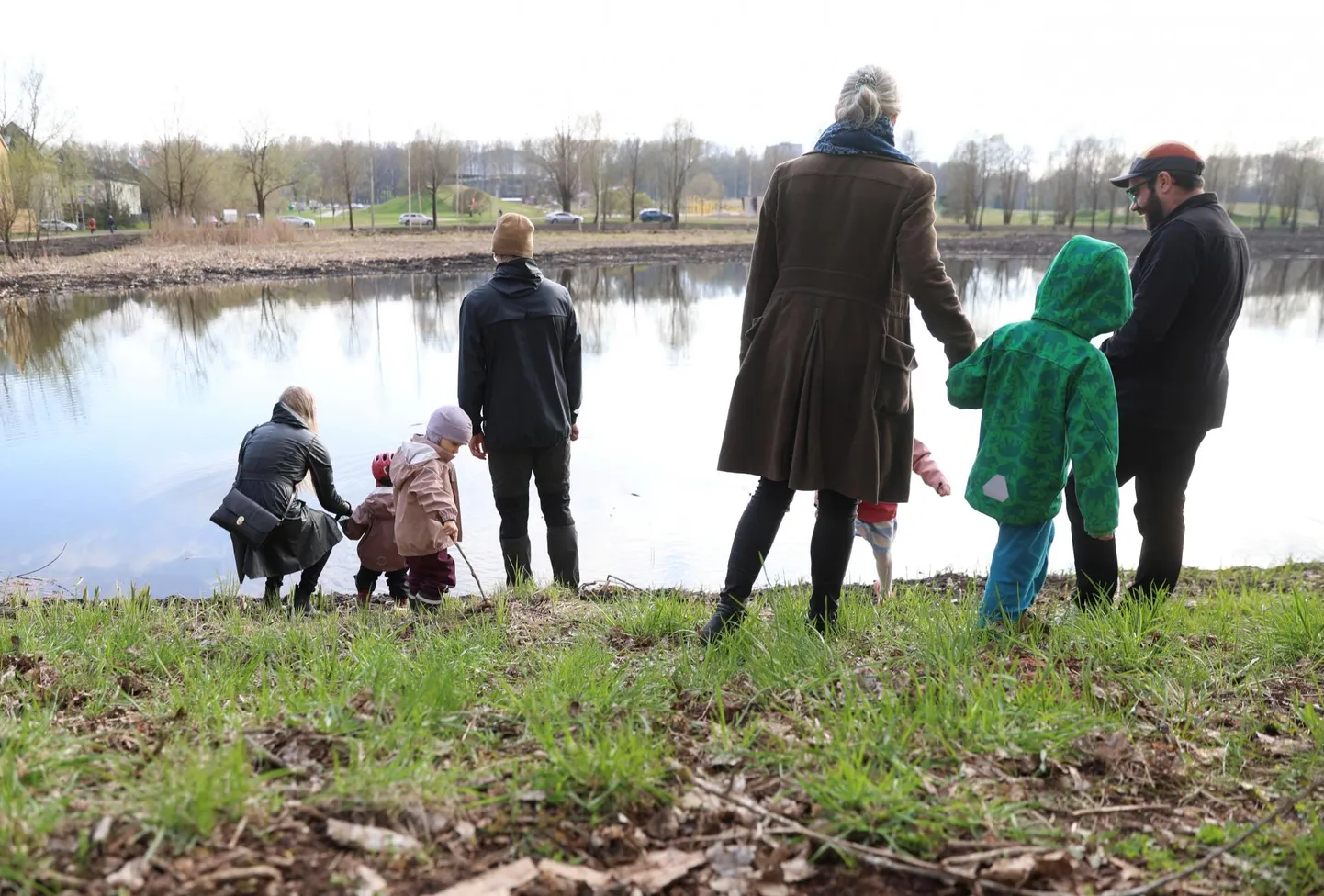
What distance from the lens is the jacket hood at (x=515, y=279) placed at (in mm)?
4965

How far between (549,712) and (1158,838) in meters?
1.50

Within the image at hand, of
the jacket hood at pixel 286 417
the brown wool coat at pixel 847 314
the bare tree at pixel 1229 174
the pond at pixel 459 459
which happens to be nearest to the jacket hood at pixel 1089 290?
the brown wool coat at pixel 847 314

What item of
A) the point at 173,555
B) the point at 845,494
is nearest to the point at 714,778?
the point at 845,494

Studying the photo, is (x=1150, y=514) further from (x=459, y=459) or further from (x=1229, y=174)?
(x=1229, y=174)

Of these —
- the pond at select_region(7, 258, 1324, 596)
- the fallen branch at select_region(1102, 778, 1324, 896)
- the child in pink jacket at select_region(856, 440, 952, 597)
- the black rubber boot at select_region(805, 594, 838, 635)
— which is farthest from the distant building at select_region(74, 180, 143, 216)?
the fallen branch at select_region(1102, 778, 1324, 896)

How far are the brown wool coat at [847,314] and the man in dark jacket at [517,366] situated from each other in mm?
1940

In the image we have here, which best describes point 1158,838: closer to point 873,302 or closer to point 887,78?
point 873,302

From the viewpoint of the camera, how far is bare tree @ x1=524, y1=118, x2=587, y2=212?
6366 cm

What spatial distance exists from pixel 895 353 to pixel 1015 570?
36.0 inches

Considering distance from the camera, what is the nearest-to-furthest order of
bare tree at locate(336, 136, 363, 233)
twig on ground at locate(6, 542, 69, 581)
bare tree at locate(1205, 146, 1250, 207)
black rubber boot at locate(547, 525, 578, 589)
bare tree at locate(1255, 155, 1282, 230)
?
black rubber boot at locate(547, 525, 578, 589) < twig on ground at locate(6, 542, 69, 581) < bare tree at locate(336, 136, 363, 233) < bare tree at locate(1255, 155, 1282, 230) < bare tree at locate(1205, 146, 1250, 207)

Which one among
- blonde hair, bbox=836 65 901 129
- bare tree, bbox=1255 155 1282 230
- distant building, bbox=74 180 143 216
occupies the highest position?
bare tree, bbox=1255 155 1282 230

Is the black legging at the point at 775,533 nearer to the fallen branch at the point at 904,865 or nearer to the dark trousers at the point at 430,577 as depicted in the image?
the fallen branch at the point at 904,865

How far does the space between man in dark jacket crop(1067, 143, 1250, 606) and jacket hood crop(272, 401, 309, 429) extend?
3835 millimetres

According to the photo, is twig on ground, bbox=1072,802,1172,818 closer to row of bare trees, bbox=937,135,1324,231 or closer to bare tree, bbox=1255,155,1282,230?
row of bare trees, bbox=937,135,1324,231
